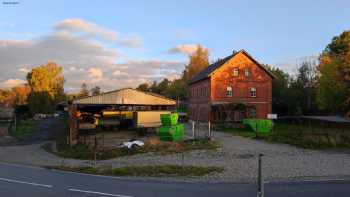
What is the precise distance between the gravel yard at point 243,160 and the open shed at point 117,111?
5.25 meters

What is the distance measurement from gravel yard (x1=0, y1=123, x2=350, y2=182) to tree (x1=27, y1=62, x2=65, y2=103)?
222 feet

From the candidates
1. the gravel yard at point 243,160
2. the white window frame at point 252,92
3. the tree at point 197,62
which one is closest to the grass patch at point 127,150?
the gravel yard at point 243,160

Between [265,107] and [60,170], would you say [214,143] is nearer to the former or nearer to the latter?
[60,170]

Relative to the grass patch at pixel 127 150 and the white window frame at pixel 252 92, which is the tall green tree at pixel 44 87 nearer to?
the white window frame at pixel 252 92

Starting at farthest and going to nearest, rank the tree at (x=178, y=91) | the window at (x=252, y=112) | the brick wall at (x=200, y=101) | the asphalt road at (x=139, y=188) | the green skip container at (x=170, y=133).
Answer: the tree at (x=178, y=91) → the brick wall at (x=200, y=101) → the window at (x=252, y=112) → the green skip container at (x=170, y=133) → the asphalt road at (x=139, y=188)

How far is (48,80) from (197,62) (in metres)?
36.3

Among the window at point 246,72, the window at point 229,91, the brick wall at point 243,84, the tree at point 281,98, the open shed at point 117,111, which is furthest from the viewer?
the tree at point 281,98

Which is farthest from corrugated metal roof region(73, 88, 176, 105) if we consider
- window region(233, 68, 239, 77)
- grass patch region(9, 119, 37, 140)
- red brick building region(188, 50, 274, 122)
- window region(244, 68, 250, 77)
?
window region(244, 68, 250, 77)

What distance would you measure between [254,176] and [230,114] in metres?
38.0

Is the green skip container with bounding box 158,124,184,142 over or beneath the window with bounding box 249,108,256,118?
beneath

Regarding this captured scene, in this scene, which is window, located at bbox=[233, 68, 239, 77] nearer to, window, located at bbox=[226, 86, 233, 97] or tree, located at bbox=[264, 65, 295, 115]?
window, located at bbox=[226, 86, 233, 97]

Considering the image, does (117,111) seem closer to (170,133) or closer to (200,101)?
(170,133)

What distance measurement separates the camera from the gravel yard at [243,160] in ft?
52.7

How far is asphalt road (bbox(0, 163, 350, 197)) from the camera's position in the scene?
453 inches
